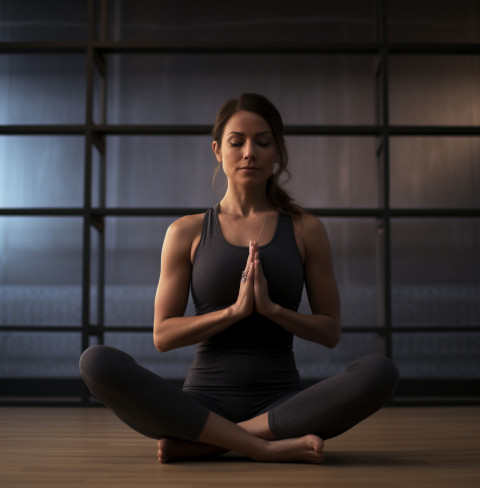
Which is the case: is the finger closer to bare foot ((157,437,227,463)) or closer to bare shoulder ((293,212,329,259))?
bare shoulder ((293,212,329,259))

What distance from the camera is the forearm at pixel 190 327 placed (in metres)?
1.76

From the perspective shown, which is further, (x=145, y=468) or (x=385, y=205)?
(x=385, y=205)

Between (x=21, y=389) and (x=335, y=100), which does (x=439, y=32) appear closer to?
(x=335, y=100)

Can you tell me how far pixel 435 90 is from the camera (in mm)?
3877

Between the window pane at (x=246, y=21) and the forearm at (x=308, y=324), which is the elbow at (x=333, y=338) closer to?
the forearm at (x=308, y=324)

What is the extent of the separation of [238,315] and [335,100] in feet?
7.89

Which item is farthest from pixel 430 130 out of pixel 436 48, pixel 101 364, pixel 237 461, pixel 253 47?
pixel 101 364

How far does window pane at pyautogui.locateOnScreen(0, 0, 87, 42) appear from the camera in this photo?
3951 millimetres

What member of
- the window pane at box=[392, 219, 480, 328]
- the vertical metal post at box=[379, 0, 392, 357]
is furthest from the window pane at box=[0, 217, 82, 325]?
the window pane at box=[392, 219, 480, 328]

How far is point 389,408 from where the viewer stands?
10.6 feet

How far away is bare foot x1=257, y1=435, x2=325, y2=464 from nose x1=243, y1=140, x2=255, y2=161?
738mm

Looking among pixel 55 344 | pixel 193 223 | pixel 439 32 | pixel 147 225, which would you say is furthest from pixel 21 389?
pixel 439 32

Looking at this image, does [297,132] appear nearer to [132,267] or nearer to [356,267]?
[356,267]

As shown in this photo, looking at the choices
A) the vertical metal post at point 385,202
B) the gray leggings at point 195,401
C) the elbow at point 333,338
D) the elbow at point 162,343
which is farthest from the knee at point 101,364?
the vertical metal post at point 385,202
